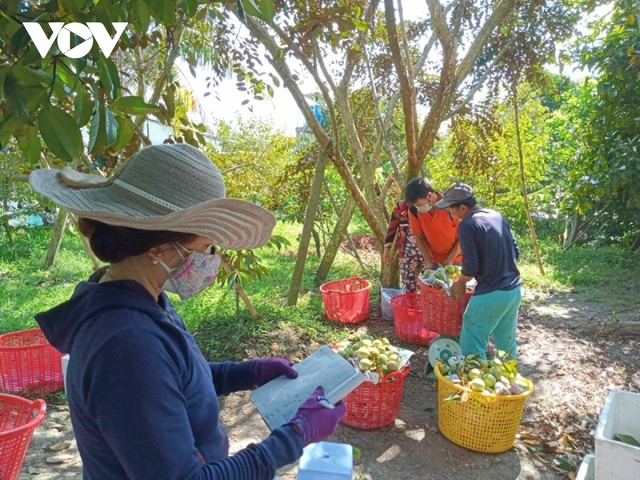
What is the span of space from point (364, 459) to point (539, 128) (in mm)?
10840

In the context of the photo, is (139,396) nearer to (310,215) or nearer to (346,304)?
(346,304)

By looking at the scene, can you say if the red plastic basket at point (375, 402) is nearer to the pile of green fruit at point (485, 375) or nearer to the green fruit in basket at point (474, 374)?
the pile of green fruit at point (485, 375)

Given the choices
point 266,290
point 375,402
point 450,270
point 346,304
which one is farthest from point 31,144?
point 266,290

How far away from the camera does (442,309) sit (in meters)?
3.59

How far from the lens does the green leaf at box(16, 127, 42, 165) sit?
4.86 feet

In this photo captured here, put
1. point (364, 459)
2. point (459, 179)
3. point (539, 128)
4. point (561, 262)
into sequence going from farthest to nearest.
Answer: point (539, 128) < point (459, 179) < point (561, 262) < point (364, 459)

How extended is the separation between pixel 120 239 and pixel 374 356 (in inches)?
89.0

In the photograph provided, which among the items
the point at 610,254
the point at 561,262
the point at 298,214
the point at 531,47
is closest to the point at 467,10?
the point at 531,47

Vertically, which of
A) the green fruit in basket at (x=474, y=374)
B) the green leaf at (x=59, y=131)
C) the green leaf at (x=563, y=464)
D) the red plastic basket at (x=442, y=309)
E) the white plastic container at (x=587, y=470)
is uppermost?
the green leaf at (x=59, y=131)

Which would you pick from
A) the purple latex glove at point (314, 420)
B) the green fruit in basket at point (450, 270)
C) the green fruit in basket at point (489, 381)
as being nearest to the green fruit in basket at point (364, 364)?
the green fruit in basket at point (489, 381)

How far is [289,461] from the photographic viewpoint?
1.24 metres

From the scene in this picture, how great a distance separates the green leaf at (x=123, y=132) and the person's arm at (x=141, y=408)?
867 millimetres

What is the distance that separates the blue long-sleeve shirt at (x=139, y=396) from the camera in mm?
965

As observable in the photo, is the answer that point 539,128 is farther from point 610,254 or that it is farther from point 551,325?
point 551,325
